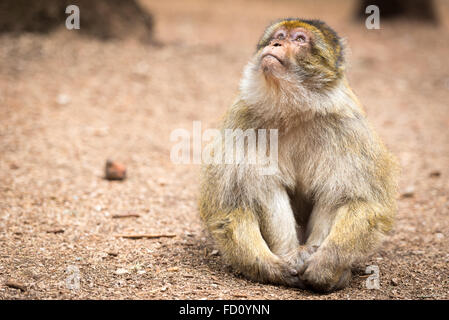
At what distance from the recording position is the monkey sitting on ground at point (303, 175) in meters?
4.12

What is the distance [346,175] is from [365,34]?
1049cm

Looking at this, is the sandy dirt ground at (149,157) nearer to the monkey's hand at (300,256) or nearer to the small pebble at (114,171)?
the small pebble at (114,171)

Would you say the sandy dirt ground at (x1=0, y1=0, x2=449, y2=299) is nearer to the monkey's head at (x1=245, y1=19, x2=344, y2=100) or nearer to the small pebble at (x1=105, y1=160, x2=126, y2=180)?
the small pebble at (x1=105, y1=160, x2=126, y2=180)

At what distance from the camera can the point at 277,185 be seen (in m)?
4.34

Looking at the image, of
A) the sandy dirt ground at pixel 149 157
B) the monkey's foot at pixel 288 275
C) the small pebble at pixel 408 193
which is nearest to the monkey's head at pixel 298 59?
the sandy dirt ground at pixel 149 157

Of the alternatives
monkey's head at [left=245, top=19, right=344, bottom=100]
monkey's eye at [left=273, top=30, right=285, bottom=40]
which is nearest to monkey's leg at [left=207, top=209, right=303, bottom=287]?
monkey's head at [left=245, top=19, right=344, bottom=100]

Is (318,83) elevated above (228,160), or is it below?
above

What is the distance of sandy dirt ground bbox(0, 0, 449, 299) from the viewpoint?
4303mm

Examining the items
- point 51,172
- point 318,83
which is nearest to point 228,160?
point 318,83

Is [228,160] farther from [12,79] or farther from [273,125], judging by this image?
[12,79]

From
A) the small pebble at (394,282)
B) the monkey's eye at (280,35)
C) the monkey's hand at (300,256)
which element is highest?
the monkey's eye at (280,35)
